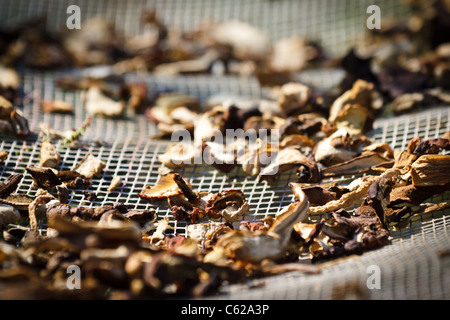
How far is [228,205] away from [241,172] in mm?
236

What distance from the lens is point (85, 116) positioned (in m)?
2.20

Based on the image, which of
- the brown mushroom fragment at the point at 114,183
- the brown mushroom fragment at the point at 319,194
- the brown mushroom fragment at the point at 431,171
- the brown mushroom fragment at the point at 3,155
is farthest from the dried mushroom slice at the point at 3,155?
the brown mushroom fragment at the point at 431,171

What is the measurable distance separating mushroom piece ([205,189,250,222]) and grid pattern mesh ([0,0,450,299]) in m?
0.05

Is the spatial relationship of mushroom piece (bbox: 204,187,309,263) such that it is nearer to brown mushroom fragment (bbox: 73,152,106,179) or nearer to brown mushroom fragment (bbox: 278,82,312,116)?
brown mushroom fragment (bbox: 73,152,106,179)

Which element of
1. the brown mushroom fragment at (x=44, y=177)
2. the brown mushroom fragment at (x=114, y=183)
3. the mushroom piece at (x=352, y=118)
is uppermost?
the mushroom piece at (x=352, y=118)

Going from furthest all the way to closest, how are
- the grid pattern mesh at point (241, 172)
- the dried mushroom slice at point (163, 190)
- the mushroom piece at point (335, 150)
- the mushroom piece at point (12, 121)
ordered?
the mushroom piece at point (12, 121) → the mushroom piece at point (335, 150) → the dried mushroom slice at point (163, 190) → the grid pattern mesh at point (241, 172)

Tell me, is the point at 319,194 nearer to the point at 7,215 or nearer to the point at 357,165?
the point at 357,165

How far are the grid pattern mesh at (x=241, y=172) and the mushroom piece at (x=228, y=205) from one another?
46 mm

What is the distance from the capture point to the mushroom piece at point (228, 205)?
1.46 meters

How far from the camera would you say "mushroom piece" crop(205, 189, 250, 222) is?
146cm

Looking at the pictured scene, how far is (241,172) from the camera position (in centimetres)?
172

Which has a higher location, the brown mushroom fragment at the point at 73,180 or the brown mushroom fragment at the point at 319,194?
the brown mushroom fragment at the point at 73,180

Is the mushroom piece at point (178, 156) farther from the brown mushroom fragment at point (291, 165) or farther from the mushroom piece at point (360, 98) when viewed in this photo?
the mushroom piece at point (360, 98)
